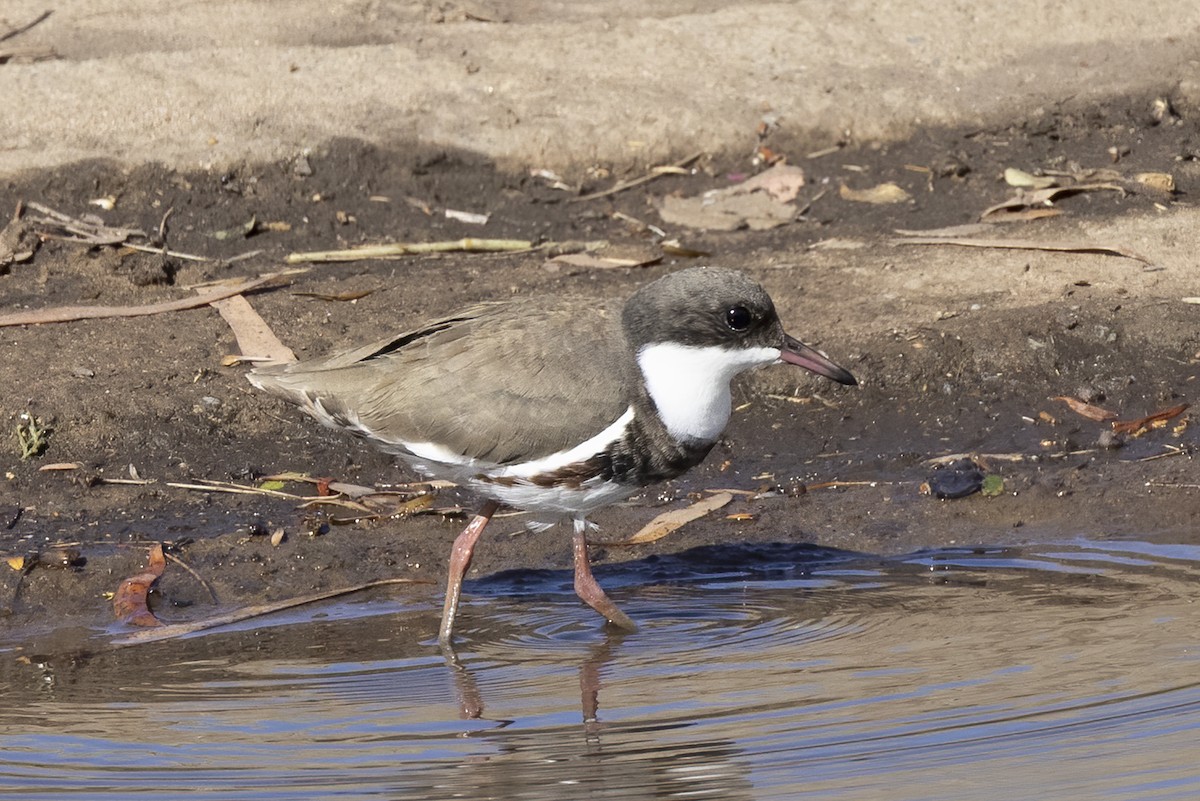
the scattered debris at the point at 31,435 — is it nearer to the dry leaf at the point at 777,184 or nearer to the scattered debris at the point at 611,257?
the scattered debris at the point at 611,257

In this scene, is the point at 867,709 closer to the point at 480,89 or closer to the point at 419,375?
the point at 419,375

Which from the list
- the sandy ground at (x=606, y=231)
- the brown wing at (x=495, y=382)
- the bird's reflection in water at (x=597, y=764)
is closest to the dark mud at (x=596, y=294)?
the sandy ground at (x=606, y=231)

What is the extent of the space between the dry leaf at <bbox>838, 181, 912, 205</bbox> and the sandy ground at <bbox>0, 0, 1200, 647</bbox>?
5 cm

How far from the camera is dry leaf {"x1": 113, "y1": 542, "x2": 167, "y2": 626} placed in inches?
276

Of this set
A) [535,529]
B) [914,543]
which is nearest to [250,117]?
[535,529]

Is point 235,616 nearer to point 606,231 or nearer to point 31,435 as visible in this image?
point 31,435

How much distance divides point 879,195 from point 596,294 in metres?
2.40

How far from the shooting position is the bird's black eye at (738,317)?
21.7 feet

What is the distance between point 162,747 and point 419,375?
1835 mm

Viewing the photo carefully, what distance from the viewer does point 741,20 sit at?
1201 centimetres

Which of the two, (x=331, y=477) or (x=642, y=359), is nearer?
(x=642, y=359)

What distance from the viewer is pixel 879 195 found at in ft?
35.5

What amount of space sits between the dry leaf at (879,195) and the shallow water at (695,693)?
143 inches

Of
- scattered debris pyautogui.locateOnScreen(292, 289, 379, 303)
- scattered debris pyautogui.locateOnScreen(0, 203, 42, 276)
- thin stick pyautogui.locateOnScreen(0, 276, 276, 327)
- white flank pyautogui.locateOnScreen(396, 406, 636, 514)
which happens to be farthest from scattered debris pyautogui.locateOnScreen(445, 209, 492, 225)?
white flank pyautogui.locateOnScreen(396, 406, 636, 514)
